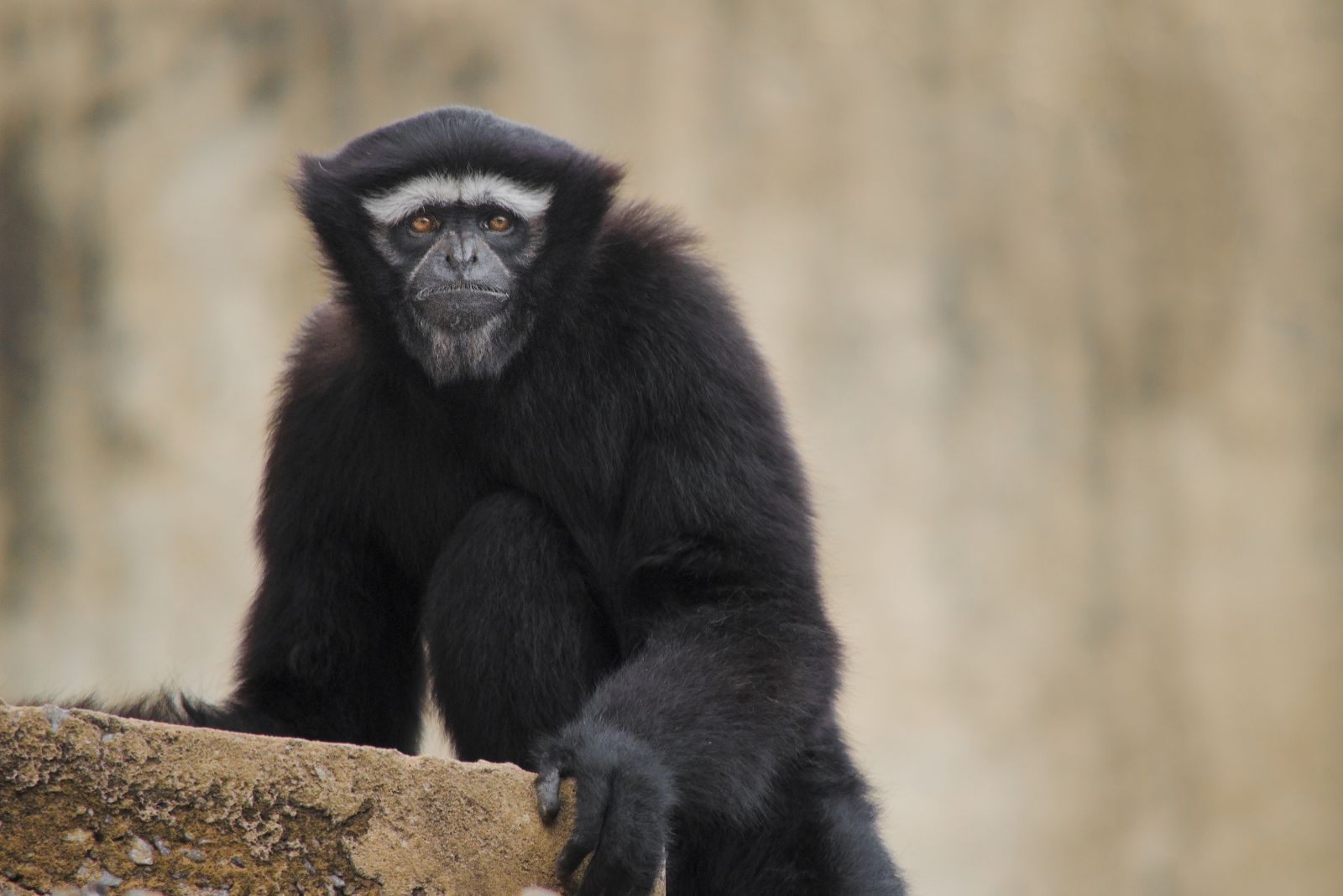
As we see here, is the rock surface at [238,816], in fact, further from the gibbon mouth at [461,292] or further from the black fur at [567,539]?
the gibbon mouth at [461,292]

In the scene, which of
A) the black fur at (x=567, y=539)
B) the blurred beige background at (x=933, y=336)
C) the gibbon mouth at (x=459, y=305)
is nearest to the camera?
the black fur at (x=567, y=539)

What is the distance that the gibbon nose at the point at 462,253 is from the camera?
5.46 metres

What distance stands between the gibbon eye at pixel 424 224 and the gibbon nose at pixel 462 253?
4.1 inches

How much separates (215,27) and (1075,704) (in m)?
7.71

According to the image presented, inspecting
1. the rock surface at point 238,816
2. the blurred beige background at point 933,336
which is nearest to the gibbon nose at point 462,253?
the rock surface at point 238,816

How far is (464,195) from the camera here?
5.44m

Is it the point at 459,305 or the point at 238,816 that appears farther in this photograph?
the point at 459,305

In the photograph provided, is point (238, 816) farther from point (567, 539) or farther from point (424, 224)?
point (424, 224)

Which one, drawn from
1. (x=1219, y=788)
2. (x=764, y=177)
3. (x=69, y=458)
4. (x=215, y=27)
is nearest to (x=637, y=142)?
(x=764, y=177)

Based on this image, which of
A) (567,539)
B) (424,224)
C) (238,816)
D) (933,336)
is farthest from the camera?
(933,336)

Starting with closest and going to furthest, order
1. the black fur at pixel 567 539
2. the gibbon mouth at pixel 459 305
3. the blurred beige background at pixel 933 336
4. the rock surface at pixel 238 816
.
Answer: the rock surface at pixel 238 816, the black fur at pixel 567 539, the gibbon mouth at pixel 459 305, the blurred beige background at pixel 933 336

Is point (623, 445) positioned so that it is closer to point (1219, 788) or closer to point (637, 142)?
point (637, 142)

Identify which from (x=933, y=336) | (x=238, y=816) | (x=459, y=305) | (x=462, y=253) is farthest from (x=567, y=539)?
(x=933, y=336)

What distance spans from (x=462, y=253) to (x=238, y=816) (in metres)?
2.17
